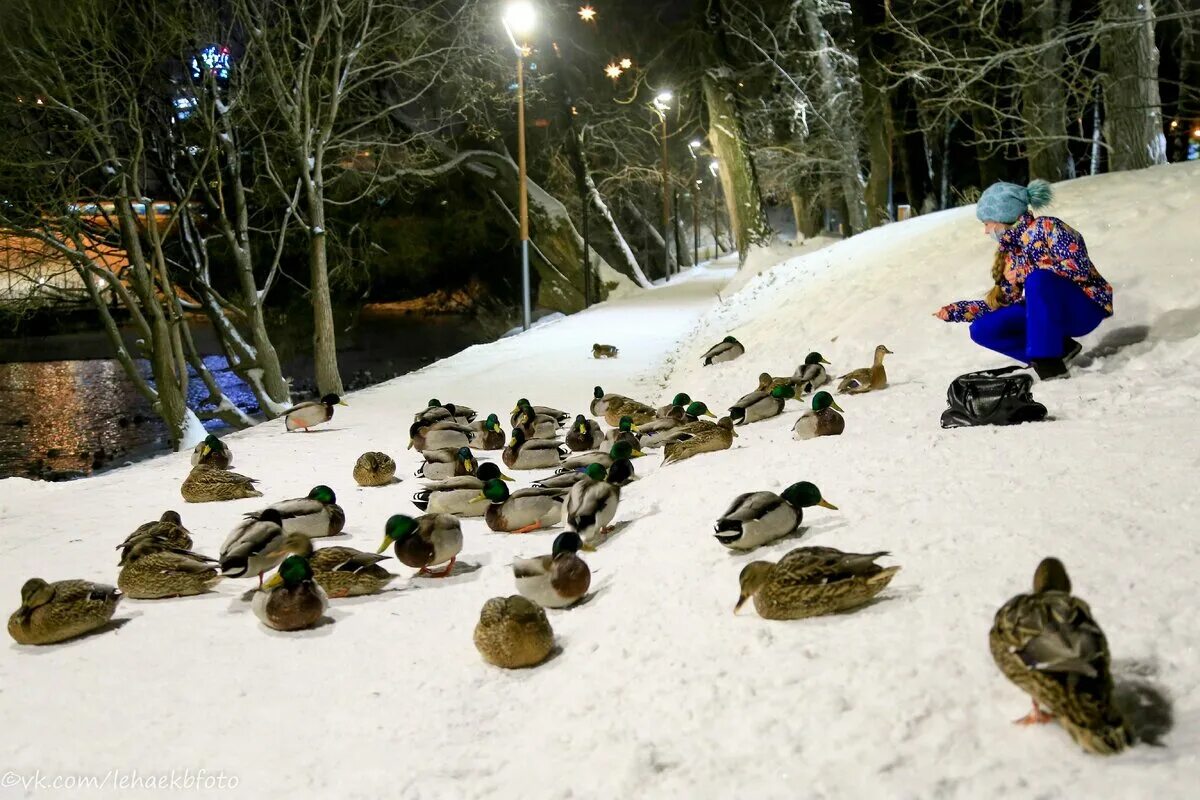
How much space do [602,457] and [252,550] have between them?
3.10 m

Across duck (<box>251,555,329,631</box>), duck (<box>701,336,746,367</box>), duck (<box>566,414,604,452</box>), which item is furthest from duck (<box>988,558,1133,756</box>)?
duck (<box>701,336,746,367</box>)

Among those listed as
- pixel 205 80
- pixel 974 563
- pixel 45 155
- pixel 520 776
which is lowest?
pixel 520 776

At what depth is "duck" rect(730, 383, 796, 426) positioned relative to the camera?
A: 9.35 metres

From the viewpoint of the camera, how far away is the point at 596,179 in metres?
39.7

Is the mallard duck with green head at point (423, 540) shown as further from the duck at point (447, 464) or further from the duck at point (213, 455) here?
the duck at point (213, 455)

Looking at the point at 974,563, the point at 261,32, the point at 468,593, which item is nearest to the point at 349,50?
the point at 261,32

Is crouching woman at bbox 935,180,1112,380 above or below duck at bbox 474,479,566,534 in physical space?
above

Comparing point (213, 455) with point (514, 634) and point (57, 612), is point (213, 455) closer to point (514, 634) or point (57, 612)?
point (57, 612)

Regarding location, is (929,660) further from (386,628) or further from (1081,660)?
(386,628)

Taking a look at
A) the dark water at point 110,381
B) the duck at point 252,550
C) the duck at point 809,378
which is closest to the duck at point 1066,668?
the duck at point 252,550

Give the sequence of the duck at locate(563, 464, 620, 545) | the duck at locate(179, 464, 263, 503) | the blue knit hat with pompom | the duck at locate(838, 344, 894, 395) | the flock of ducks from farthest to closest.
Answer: the duck at locate(838, 344, 894, 395) < the duck at locate(179, 464, 263, 503) < the blue knit hat with pompom < the duck at locate(563, 464, 620, 545) < the flock of ducks

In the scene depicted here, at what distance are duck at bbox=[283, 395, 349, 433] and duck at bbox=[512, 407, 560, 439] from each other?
265 centimetres

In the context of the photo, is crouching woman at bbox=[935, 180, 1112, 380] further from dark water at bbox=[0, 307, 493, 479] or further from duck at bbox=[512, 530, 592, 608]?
dark water at bbox=[0, 307, 493, 479]

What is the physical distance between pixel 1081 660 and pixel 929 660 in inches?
29.8
